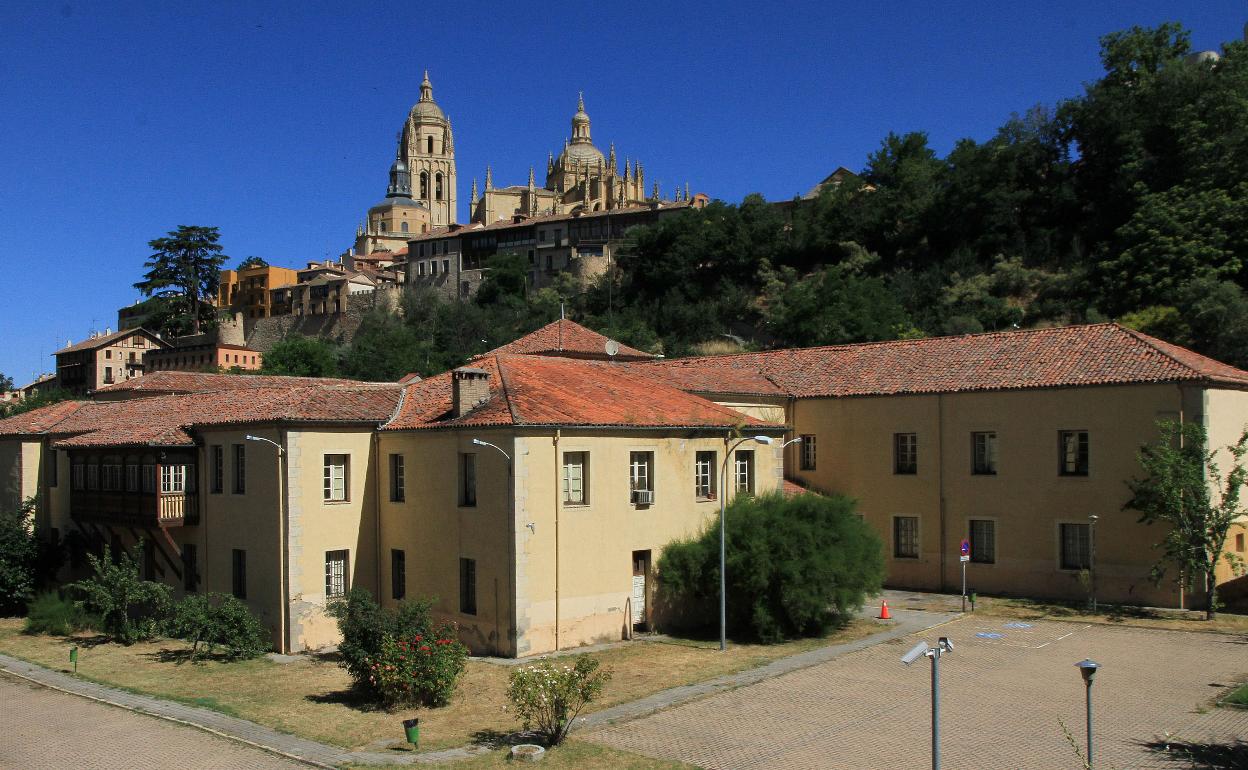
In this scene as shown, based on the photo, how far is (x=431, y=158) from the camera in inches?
6880

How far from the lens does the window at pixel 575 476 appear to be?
24219 mm

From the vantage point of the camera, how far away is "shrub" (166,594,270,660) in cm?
2442

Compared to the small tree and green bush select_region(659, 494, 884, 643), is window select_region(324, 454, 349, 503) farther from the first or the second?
the small tree

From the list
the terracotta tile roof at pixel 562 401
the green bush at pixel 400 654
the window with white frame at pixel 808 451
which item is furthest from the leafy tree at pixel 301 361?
the green bush at pixel 400 654

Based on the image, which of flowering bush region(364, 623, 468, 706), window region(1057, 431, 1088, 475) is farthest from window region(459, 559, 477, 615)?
window region(1057, 431, 1088, 475)

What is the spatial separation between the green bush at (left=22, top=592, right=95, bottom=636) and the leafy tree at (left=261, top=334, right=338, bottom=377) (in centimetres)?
4785

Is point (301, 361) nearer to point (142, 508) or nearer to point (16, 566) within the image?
point (16, 566)

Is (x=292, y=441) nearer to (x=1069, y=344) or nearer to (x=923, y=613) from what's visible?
(x=923, y=613)

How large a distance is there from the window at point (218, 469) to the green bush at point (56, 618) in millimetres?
5600

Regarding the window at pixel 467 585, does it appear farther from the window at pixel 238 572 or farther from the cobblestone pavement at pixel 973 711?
the cobblestone pavement at pixel 973 711

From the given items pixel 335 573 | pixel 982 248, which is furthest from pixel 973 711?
pixel 982 248

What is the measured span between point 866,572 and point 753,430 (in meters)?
5.21

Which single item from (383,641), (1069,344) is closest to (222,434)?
(383,641)

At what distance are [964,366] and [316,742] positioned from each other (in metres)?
22.4
